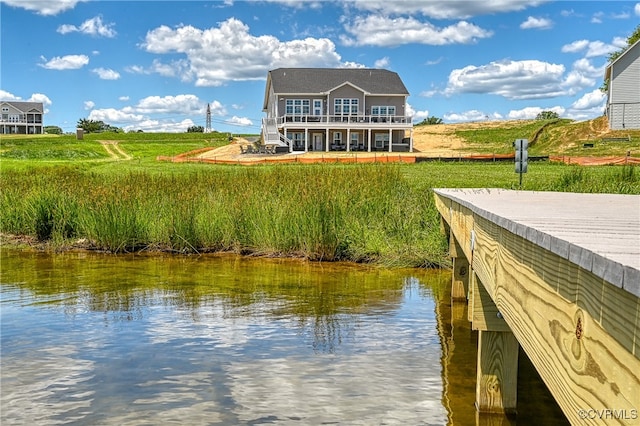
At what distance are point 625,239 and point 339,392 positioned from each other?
3.93 meters

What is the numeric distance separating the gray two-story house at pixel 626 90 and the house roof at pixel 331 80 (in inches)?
639

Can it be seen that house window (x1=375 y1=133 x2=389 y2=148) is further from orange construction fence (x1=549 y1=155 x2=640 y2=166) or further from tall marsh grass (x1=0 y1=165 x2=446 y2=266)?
tall marsh grass (x1=0 y1=165 x2=446 y2=266)

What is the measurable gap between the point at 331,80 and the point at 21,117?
82953mm

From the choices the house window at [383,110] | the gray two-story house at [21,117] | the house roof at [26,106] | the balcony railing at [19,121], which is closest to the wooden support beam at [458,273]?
the house window at [383,110]

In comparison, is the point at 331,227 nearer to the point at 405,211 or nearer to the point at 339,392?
the point at 405,211

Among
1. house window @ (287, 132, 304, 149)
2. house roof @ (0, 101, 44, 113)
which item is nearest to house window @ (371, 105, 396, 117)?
house window @ (287, 132, 304, 149)

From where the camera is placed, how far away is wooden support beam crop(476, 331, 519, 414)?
5.23 metres

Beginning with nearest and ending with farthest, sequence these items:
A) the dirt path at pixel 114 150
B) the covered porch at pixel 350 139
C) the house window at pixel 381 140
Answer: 1. the covered porch at pixel 350 139
2. the house window at pixel 381 140
3. the dirt path at pixel 114 150

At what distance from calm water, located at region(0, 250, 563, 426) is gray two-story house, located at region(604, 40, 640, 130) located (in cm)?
4597

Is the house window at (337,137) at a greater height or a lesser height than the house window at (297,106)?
lesser

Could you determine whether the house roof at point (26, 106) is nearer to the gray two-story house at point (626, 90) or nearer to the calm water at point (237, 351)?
the gray two-story house at point (626, 90)

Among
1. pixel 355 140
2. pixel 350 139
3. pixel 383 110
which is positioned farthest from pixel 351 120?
pixel 383 110

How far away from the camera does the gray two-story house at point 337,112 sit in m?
55.7

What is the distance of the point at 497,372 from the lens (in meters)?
5.30
